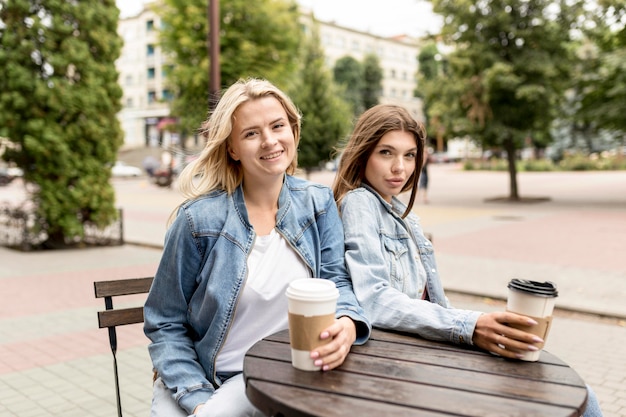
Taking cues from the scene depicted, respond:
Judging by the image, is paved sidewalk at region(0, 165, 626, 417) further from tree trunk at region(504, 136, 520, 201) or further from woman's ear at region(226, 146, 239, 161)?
tree trunk at region(504, 136, 520, 201)

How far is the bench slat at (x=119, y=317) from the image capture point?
8.09ft

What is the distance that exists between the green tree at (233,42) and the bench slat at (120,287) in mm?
18088

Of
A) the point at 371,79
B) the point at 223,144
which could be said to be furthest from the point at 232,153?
the point at 371,79

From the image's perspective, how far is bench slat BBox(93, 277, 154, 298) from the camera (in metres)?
2.50

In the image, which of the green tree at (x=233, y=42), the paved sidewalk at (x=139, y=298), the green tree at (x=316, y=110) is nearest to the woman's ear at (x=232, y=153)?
the paved sidewalk at (x=139, y=298)

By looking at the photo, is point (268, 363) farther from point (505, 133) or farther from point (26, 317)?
point (505, 133)

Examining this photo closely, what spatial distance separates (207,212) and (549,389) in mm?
1215

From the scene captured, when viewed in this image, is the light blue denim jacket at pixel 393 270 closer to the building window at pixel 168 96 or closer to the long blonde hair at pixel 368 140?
the long blonde hair at pixel 368 140

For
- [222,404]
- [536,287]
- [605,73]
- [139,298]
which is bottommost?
[139,298]

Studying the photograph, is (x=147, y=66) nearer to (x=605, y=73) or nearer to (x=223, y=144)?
(x=605, y=73)

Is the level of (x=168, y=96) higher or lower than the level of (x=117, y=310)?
higher

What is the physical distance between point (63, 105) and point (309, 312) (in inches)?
378

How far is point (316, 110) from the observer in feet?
74.8

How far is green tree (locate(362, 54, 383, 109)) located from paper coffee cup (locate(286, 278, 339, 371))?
63.6 metres
